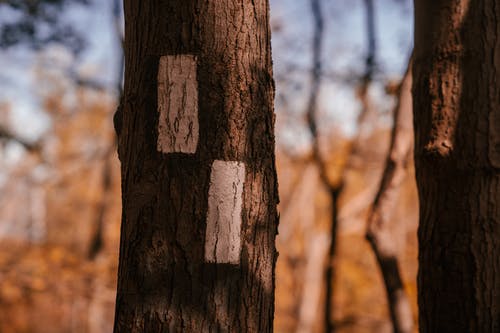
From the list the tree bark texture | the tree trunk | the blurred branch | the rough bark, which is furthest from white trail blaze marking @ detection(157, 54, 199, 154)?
the blurred branch

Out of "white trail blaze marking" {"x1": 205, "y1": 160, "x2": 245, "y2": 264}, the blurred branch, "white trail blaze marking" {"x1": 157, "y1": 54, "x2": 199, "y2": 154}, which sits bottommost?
"white trail blaze marking" {"x1": 205, "y1": 160, "x2": 245, "y2": 264}

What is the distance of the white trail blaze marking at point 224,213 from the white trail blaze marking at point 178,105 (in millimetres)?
139

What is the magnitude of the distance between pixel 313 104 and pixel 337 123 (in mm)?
5035

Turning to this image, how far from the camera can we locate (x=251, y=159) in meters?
2.00

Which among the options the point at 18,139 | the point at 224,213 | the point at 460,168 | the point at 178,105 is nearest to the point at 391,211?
the point at 460,168

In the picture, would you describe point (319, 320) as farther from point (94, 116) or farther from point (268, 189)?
point (268, 189)

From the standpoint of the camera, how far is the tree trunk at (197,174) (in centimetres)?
186

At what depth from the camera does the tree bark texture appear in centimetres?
262

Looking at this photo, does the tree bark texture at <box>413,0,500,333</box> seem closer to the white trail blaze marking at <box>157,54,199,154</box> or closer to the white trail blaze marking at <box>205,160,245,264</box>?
the white trail blaze marking at <box>205,160,245,264</box>

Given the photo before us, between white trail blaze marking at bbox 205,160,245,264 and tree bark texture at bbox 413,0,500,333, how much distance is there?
1.31 metres

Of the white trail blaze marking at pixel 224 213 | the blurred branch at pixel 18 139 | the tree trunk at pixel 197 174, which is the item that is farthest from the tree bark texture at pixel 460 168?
the blurred branch at pixel 18 139

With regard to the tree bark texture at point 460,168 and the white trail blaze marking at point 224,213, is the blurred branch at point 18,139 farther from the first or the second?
the white trail blaze marking at point 224,213

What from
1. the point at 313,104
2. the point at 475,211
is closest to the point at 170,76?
the point at 475,211

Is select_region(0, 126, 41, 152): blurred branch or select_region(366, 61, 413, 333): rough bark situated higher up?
select_region(0, 126, 41, 152): blurred branch
